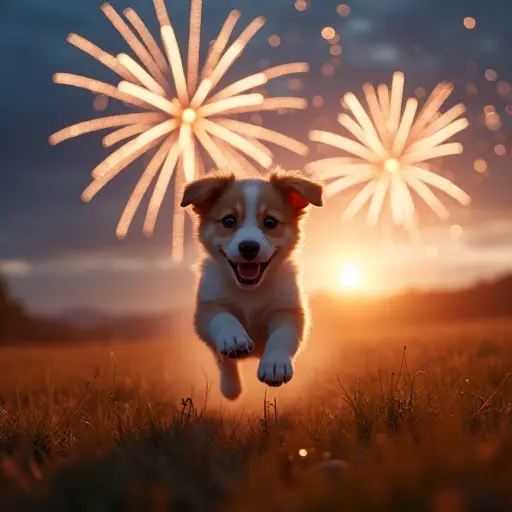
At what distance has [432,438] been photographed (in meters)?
3.23

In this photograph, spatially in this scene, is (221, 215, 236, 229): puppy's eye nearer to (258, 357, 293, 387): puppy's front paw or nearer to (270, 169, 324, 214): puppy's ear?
(270, 169, 324, 214): puppy's ear

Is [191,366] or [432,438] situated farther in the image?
[191,366]

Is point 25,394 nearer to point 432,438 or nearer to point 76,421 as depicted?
point 76,421

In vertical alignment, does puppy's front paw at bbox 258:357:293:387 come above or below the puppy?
below

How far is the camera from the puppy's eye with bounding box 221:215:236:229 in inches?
246

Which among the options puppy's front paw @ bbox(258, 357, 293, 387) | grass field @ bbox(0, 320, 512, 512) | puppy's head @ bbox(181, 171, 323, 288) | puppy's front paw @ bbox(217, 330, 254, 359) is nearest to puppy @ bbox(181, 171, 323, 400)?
puppy's head @ bbox(181, 171, 323, 288)

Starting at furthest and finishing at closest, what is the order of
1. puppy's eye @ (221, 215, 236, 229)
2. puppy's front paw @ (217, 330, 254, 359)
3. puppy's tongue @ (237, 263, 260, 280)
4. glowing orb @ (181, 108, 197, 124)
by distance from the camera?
glowing orb @ (181, 108, 197, 124) → puppy's eye @ (221, 215, 236, 229) → puppy's tongue @ (237, 263, 260, 280) → puppy's front paw @ (217, 330, 254, 359)

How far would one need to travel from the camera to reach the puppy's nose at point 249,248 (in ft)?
19.1

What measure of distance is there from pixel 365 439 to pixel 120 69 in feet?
19.5

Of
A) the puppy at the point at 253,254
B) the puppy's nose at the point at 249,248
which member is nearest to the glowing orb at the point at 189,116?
the puppy at the point at 253,254

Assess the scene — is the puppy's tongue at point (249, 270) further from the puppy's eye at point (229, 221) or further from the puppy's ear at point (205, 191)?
the puppy's ear at point (205, 191)

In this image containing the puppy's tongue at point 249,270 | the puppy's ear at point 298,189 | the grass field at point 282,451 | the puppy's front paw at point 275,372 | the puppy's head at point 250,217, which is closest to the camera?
the grass field at point 282,451

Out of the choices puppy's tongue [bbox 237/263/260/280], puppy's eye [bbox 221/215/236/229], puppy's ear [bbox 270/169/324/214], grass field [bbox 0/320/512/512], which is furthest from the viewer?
puppy's ear [bbox 270/169/324/214]

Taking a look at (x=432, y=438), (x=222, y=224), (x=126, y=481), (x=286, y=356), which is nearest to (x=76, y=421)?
(x=286, y=356)
